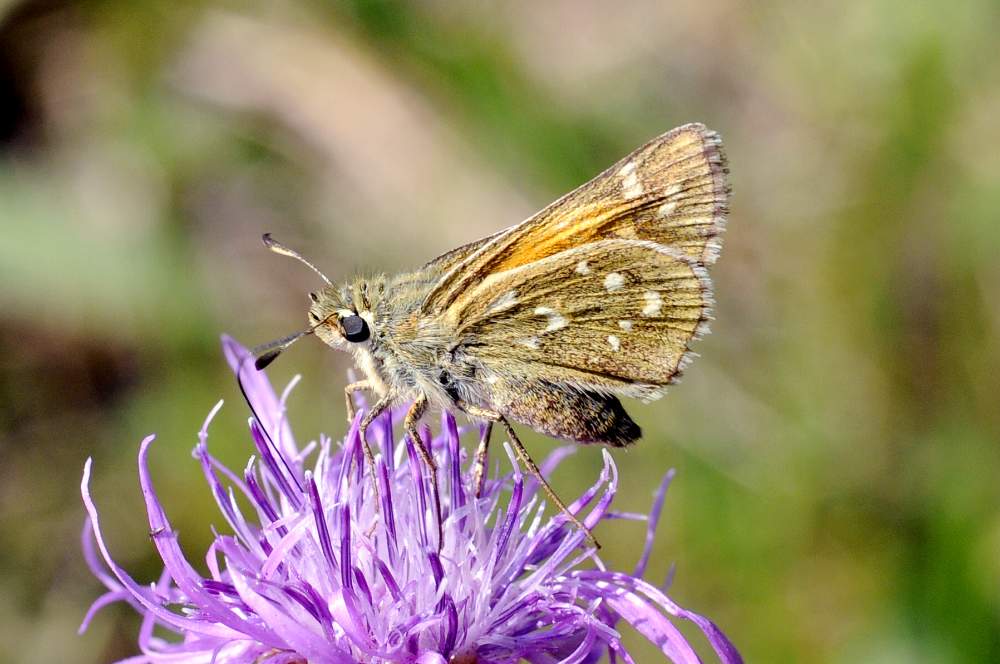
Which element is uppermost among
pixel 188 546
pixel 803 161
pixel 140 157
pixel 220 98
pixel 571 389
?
pixel 803 161

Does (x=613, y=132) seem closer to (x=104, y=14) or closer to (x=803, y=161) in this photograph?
(x=803, y=161)

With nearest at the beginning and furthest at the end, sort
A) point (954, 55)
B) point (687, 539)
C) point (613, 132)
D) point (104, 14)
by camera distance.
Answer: point (687, 539), point (954, 55), point (613, 132), point (104, 14)

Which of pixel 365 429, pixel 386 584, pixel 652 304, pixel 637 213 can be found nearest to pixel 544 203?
pixel 637 213

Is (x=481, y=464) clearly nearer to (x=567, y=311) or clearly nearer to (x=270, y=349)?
(x=567, y=311)

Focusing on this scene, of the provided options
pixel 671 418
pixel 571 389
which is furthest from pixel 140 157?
pixel 571 389

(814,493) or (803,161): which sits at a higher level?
(803,161)

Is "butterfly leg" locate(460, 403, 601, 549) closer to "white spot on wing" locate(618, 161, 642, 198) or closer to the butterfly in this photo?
the butterfly

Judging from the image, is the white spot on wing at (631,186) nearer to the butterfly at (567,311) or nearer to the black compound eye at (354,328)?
the butterfly at (567,311)

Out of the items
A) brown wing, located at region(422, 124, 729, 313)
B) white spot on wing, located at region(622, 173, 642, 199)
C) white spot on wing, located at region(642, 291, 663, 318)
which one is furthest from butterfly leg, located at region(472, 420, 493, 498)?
white spot on wing, located at region(622, 173, 642, 199)

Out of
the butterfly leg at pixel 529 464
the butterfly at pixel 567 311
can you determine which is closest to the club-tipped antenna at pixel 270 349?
the butterfly at pixel 567 311
